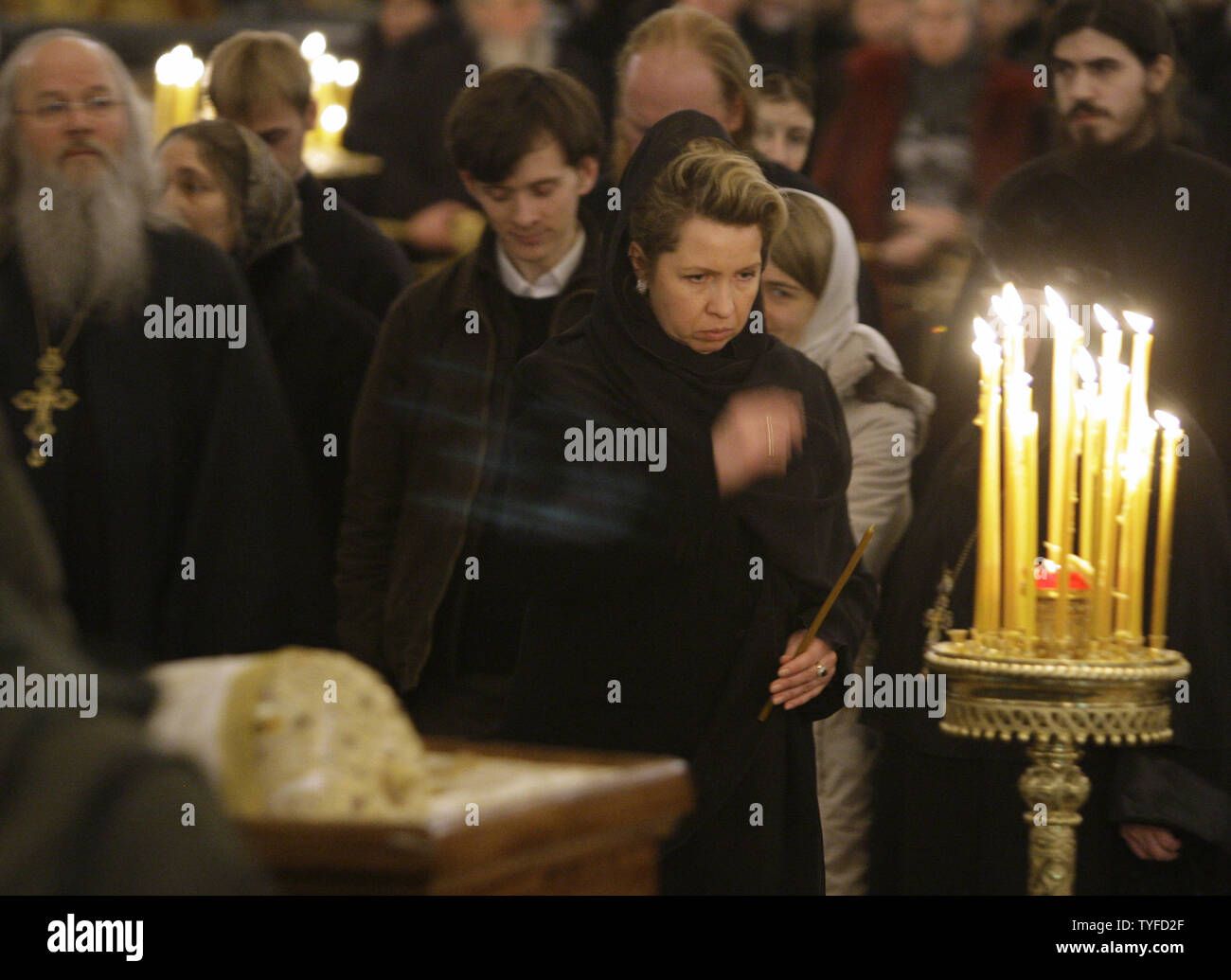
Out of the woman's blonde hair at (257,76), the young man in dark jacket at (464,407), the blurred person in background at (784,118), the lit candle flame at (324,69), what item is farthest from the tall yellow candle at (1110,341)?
Answer: the lit candle flame at (324,69)

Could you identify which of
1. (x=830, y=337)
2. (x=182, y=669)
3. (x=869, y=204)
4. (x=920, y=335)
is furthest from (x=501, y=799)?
(x=869, y=204)

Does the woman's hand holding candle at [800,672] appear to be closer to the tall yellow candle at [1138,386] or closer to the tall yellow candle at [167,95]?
the tall yellow candle at [1138,386]

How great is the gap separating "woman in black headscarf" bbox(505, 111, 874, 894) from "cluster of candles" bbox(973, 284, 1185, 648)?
37 centimetres

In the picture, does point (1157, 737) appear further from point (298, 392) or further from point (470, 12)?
point (470, 12)

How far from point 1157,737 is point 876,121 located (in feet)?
12.1

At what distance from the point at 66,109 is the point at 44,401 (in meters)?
0.71

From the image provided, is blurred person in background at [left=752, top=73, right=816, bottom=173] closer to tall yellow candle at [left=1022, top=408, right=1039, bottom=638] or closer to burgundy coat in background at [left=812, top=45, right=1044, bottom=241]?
burgundy coat in background at [left=812, top=45, right=1044, bottom=241]

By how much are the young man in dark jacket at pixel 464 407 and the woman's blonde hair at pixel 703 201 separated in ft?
2.94

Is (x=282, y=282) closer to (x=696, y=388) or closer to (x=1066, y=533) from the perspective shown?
(x=696, y=388)

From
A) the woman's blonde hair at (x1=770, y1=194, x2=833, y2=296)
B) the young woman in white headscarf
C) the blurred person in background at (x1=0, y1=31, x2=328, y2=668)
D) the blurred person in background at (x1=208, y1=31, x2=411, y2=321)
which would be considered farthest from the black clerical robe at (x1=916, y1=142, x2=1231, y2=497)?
the blurred person in background at (x1=0, y1=31, x2=328, y2=668)

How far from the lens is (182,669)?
2213mm

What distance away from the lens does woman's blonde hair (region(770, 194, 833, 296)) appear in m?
4.55

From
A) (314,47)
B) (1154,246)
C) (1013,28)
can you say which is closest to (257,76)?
(314,47)

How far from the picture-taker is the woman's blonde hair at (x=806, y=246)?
4.55 meters
